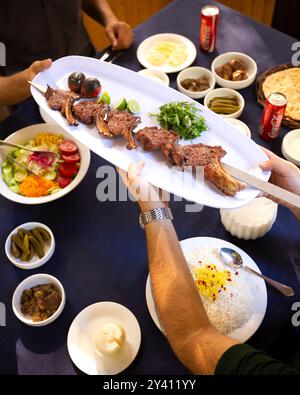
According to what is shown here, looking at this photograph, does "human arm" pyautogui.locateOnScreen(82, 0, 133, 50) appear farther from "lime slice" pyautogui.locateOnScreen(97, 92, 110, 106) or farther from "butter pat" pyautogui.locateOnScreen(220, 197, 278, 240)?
"butter pat" pyautogui.locateOnScreen(220, 197, 278, 240)

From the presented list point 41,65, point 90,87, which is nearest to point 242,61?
point 90,87

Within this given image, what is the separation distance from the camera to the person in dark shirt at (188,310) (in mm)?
1452

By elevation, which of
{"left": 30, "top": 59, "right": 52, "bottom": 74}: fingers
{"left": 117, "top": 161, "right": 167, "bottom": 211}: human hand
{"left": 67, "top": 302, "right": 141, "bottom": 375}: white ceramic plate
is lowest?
{"left": 67, "top": 302, "right": 141, "bottom": 375}: white ceramic plate

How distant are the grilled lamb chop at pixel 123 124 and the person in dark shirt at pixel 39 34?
23.3 inches

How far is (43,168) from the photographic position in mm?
2342

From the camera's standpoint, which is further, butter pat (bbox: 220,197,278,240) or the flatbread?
the flatbread

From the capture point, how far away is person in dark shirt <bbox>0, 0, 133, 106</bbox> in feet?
8.57

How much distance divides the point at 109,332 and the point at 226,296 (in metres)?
0.56

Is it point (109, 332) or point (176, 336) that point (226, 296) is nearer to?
point (176, 336)

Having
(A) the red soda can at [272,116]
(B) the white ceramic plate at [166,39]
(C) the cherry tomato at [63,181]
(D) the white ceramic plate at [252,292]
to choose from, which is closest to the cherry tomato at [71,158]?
(C) the cherry tomato at [63,181]

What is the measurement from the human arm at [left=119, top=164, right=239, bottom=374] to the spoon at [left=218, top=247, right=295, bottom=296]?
0.28 m

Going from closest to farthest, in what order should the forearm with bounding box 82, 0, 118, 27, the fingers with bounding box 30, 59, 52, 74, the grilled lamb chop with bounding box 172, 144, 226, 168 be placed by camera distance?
the grilled lamb chop with bounding box 172, 144, 226, 168
the fingers with bounding box 30, 59, 52, 74
the forearm with bounding box 82, 0, 118, 27

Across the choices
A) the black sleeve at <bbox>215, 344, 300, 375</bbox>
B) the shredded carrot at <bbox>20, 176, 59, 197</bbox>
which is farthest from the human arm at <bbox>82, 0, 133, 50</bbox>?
the black sleeve at <bbox>215, 344, 300, 375</bbox>

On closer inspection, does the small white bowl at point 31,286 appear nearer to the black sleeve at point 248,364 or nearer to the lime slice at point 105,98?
the black sleeve at point 248,364
